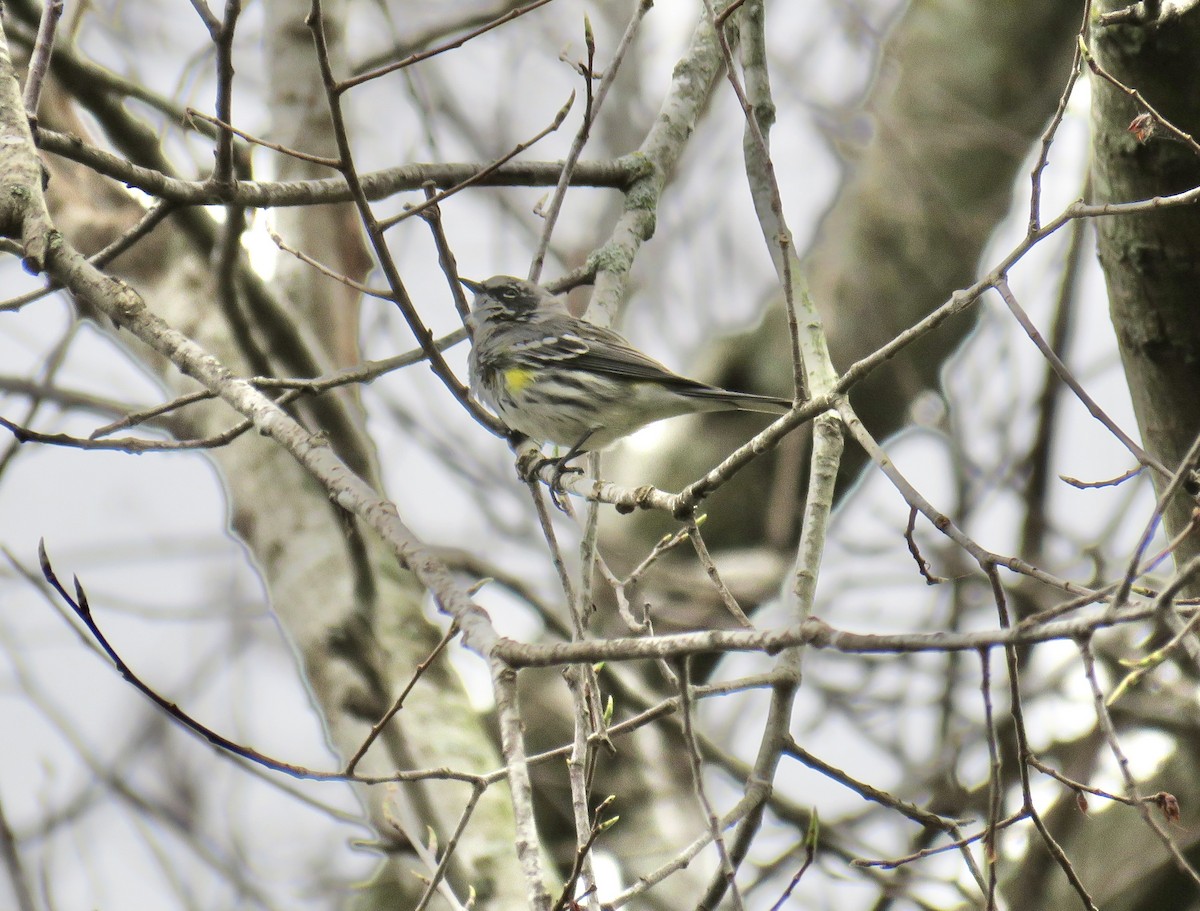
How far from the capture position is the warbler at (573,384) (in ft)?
21.3

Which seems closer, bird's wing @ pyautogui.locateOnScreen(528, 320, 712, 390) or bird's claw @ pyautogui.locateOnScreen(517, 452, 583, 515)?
bird's claw @ pyautogui.locateOnScreen(517, 452, 583, 515)

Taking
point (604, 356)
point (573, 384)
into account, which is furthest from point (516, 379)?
point (604, 356)

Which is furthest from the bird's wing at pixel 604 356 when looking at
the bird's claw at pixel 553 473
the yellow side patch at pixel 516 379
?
the bird's claw at pixel 553 473

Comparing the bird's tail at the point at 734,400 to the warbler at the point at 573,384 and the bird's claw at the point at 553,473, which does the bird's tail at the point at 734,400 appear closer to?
the warbler at the point at 573,384

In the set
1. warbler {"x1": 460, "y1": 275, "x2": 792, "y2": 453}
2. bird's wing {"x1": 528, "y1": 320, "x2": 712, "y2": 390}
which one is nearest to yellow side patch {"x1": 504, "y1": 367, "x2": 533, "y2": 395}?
warbler {"x1": 460, "y1": 275, "x2": 792, "y2": 453}

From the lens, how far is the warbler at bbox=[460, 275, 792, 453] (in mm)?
6488

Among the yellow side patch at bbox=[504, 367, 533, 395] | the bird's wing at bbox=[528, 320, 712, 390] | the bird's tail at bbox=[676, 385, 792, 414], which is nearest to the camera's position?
the bird's tail at bbox=[676, 385, 792, 414]

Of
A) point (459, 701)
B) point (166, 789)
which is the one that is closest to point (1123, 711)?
point (459, 701)

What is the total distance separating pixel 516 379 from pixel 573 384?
1.17ft

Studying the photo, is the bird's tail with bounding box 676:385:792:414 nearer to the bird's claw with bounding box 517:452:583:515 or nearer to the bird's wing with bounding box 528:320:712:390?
the bird's wing with bounding box 528:320:712:390

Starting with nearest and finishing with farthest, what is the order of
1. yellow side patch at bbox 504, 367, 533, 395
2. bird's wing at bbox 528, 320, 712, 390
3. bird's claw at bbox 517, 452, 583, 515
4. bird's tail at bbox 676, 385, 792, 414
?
Answer: bird's claw at bbox 517, 452, 583, 515 < bird's tail at bbox 676, 385, 792, 414 < bird's wing at bbox 528, 320, 712, 390 < yellow side patch at bbox 504, 367, 533, 395

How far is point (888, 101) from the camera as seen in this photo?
1029 cm

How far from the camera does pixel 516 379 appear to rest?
6.87m

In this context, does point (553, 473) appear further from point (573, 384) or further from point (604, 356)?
point (604, 356)
